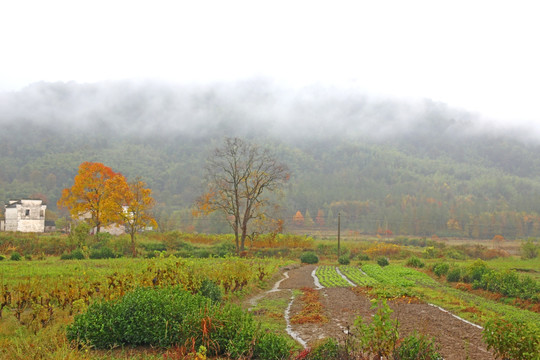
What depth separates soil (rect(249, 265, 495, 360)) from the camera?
345 inches

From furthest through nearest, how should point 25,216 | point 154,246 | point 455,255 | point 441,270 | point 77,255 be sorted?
point 25,216
point 455,255
point 154,246
point 77,255
point 441,270

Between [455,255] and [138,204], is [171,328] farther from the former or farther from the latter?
[455,255]

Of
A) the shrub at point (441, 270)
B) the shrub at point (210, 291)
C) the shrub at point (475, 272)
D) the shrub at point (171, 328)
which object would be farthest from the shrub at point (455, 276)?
the shrub at point (171, 328)

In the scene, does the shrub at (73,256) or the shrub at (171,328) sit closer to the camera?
the shrub at (171,328)

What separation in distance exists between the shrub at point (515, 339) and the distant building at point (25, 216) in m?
68.6

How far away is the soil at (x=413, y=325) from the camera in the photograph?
8770 mm

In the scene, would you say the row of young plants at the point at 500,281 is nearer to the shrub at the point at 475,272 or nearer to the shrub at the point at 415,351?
the shrub at the point at 475,272

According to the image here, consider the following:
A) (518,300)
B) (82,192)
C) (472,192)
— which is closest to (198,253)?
(82,192)

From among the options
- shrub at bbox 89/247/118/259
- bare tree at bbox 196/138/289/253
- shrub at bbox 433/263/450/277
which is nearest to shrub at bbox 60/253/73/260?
shrub at bbox 89/247/118/259

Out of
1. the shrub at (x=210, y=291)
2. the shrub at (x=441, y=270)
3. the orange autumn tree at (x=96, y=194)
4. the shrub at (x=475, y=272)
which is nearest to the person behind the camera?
the shrub at (x=210, y=291)

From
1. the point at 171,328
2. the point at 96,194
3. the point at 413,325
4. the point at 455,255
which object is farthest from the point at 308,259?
the point at 171,328

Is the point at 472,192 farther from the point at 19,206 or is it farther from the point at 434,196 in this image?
the point at 19,206

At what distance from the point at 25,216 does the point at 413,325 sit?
66133mm

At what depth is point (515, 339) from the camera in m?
6.58
